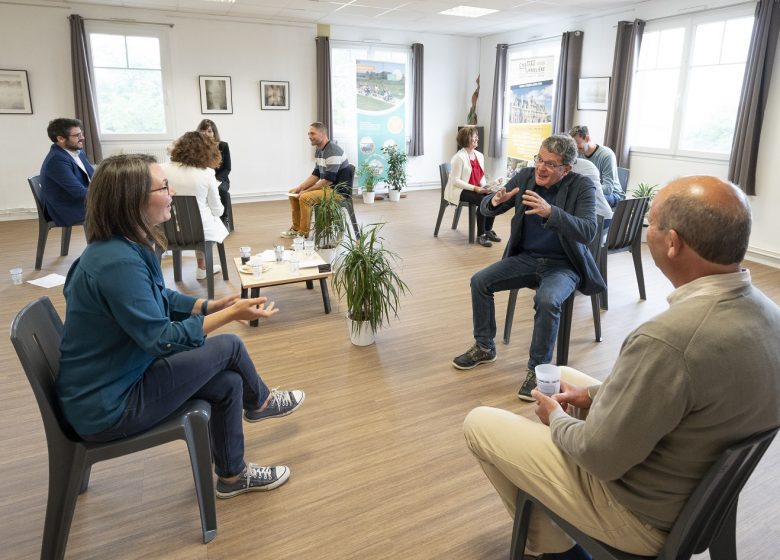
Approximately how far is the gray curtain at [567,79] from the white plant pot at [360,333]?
18.7ft

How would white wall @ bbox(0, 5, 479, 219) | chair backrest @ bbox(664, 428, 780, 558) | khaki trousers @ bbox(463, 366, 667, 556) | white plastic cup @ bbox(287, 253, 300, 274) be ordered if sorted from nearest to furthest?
chair backrest @ bbox(664, 428, 780, 558), khaki trousers @ bbox(463, 366, 667, 556), white plastic cup @ bbox(287, 253, 300, 274), white wall @ bbox(0, 5, 479, 219)

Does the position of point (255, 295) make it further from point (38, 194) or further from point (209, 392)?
point (38, 194)

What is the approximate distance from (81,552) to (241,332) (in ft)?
6.43

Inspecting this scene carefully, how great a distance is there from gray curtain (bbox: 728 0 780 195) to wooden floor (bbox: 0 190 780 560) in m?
2.47

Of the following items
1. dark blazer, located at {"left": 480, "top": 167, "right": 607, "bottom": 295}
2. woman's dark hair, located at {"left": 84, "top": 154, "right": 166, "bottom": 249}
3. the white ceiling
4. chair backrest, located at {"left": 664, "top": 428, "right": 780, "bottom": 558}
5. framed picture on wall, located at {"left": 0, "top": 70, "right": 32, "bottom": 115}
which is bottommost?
chair backrest, located at {"left": 664, "top": 428, "right": 780, "bottom": 558}

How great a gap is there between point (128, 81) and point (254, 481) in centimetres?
725

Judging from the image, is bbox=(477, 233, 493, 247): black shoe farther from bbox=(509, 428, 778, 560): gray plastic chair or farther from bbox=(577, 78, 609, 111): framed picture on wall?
bbox=(509, 428, 778, 560): gray plastic chair


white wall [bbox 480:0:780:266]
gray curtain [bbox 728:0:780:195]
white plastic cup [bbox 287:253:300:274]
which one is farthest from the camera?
white wall [bbox 480:0:780:266]

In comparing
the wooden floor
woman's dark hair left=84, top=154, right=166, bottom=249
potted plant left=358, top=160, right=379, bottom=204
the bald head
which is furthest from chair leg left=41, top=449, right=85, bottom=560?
potted plant left=358, top=160, right=379, bottom=204

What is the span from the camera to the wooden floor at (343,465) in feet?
6.19

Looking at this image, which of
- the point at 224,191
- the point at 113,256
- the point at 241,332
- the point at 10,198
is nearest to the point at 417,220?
the point at 224,191

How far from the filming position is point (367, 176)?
8.89m

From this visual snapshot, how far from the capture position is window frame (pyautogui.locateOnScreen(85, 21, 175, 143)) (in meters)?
7.26

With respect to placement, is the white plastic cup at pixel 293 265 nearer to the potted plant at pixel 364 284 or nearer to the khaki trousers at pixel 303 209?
the potted plant at pixel 364 284
